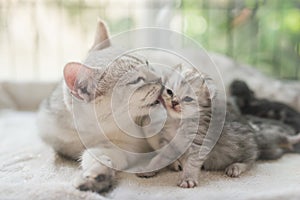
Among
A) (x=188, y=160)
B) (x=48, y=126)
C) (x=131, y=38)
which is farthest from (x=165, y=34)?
(x=188, y=160)

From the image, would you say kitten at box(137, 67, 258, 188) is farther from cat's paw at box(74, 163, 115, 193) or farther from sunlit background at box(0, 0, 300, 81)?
sunlit background at box(0, 0, 300, 81)

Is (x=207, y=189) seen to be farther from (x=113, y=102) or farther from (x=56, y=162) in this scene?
(x=56, y=162)

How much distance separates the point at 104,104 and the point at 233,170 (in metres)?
0.45

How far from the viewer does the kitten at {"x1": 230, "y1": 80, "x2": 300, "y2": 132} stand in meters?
1.92

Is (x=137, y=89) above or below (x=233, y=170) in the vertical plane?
above

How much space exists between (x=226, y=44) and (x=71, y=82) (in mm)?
1474

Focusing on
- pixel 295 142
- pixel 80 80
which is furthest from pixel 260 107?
pixel 80 80

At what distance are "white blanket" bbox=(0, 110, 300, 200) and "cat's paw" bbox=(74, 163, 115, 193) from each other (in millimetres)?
25

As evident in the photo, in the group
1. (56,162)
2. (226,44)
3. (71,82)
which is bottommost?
(56,162)

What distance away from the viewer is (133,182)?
4.45ft

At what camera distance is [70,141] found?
153 centimetres

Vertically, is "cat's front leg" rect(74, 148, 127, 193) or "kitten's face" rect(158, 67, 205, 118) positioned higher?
"kitten's face" rect(158, 67, 205, 118)

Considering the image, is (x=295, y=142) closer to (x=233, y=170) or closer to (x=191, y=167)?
(x=233, y=170)

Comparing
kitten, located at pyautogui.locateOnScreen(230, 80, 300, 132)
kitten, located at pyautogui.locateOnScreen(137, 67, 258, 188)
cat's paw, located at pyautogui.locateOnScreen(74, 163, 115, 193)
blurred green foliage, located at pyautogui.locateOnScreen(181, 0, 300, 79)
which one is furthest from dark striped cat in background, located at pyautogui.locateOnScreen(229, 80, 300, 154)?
cat's paw, located at pyautogui.locateOnScreen(74, 163, 115, 193)
